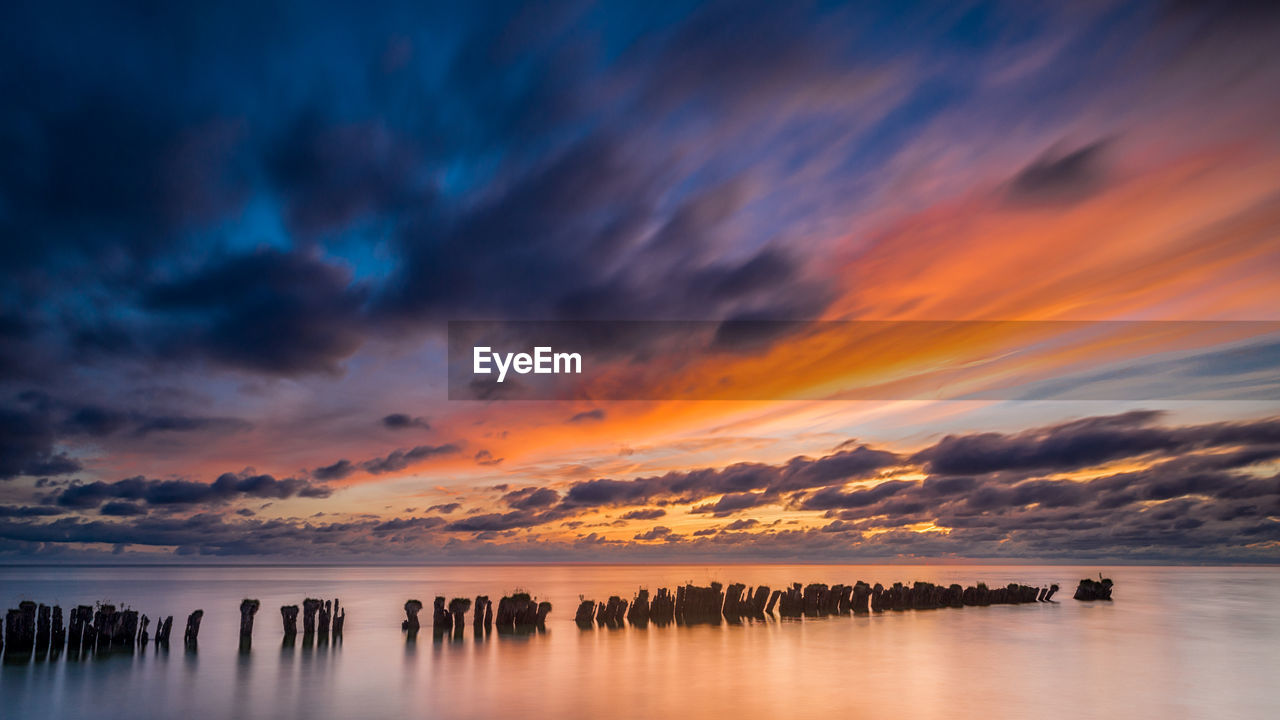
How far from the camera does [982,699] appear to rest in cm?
2100

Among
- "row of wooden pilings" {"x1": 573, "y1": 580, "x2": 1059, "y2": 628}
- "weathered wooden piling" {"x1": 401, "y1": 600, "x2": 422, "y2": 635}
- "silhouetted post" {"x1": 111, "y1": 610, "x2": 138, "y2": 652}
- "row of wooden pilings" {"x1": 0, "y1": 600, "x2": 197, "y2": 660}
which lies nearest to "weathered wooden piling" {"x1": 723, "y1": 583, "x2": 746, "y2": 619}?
"row of wooden pilings" {"x1": 573, "y1": 580, "x2": 1059, "y2": 628}

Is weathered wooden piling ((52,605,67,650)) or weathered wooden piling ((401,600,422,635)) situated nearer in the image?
weathered wooden piling ((52,605,67,650))

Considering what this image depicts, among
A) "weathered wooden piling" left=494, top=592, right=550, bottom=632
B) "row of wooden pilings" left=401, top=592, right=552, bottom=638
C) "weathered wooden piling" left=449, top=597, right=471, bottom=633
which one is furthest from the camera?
"weathered wooden piling" left=494, top=592, right=550, bottom=632

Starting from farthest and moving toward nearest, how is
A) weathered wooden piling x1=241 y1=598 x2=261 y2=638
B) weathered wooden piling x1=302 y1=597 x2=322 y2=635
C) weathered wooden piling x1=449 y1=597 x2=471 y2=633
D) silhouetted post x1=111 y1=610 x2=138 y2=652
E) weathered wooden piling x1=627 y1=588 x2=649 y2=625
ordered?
weathered wooden piling x1=627 y1=588 x2=649 y2=625, weathered wooden piling x1=449 y1=597 x2=471 y2=633, weathered wooden piling x1=302 y1=597 x2=322 y2=635, weathered wooden piling x1=241 y1=598 x2=261 y2=638, silhouetted post x1=111 y1=610 x2=138 y2=652

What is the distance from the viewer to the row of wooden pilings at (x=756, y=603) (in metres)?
36.1

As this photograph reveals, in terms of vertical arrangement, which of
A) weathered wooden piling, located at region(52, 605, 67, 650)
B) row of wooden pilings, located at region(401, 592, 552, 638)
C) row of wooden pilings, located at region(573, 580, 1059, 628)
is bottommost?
row of wooden pilings, located at region(573, 580, 1059, 628)

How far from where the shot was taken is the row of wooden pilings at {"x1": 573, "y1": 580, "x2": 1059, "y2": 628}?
119ft

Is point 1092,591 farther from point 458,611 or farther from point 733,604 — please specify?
point 458,611

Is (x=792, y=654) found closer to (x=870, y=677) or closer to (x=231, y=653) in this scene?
(x=870, y=677)

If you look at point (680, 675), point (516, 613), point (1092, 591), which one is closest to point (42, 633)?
point (516, 613)

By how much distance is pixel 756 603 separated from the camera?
39.8m

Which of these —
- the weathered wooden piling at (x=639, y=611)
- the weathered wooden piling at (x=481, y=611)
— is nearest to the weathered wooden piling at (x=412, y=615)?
the weathered wooden piling at (x=481, y=611)

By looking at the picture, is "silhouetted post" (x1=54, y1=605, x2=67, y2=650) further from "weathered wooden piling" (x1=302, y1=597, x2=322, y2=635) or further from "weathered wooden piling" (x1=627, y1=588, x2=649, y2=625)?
"weathered wooden piling" (x1=627, y1=588, x2=649, y2=625)

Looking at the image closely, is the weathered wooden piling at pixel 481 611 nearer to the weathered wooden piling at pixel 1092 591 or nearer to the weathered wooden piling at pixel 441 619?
the weathered wooden piling at pixel 441 619
